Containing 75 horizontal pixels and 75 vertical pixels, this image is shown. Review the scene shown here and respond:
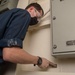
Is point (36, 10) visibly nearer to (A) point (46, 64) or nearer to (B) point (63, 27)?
(B) point (63, 27)

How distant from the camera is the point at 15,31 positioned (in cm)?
76

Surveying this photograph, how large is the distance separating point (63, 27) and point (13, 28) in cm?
26

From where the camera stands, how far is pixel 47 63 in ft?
2.70

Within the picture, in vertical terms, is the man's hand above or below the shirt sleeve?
below

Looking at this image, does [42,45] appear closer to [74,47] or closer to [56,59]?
[56,59]

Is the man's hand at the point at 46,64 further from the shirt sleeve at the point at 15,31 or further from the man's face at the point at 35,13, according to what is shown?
the man's face at the point at 35,13

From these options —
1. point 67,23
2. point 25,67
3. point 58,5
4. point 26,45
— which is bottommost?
point 25,67

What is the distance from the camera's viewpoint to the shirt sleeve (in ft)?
2.46

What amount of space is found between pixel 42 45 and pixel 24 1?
38cm

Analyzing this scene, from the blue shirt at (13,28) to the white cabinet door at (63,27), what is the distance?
0.54 feet

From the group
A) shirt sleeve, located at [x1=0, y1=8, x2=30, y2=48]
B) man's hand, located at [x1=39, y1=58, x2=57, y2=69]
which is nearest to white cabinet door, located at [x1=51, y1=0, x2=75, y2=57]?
man's hand, located at [x1=39, y1=58, x2=57, y2=69]

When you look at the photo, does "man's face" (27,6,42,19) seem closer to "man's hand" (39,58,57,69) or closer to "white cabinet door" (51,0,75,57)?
"white cabinet door" (51,0,75,57)

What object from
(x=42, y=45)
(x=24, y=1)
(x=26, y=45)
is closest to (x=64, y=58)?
(x=42, y=45)

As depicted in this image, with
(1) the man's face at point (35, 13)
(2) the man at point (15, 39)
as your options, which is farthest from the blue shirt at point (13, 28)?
(1) the man's face at point (35, 13)
